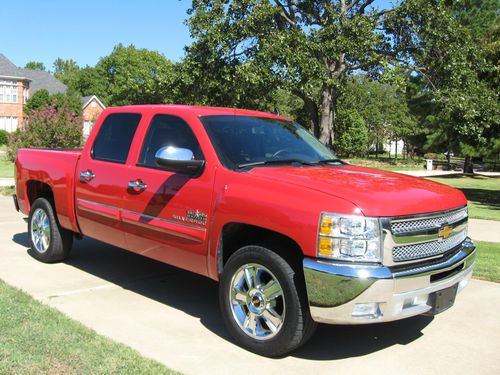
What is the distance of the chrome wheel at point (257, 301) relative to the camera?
13.2 feet

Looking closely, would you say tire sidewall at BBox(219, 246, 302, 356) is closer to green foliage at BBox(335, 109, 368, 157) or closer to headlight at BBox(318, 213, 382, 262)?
headlight at BBox(318, 213, 382, 262)

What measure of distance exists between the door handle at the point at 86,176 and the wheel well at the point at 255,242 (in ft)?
6.60

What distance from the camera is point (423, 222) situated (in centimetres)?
392

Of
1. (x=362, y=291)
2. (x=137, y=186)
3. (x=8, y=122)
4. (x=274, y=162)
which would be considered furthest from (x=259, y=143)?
(x=8, y=122)

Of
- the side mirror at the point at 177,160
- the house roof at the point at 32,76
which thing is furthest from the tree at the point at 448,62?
the house roof at the point at 32,76

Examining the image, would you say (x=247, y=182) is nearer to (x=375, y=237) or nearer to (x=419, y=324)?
(x=375, y=237)

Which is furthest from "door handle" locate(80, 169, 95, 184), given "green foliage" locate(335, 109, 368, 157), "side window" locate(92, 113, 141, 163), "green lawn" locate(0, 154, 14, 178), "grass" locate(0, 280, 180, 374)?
"green foliage" locate(335, 109, 368, 157)

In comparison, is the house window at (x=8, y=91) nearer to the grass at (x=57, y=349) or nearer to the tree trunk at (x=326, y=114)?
the tree trunk at (x=326, y=114)

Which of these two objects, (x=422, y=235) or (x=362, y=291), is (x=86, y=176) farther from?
(x=422, y=235)

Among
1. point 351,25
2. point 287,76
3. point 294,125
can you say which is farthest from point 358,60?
point 294,125

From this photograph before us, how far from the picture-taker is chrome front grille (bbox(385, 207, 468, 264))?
12.2 feet

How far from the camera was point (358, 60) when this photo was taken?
21.3 meters

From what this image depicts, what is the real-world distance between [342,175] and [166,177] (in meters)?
1.55

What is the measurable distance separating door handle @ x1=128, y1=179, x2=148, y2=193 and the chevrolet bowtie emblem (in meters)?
2.59
